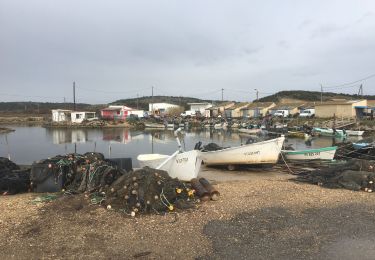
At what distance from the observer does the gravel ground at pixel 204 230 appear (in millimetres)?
5879

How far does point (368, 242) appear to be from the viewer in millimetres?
6270

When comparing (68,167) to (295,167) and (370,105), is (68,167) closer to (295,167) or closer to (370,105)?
(295,167)

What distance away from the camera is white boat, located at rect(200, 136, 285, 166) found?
15.0 meters

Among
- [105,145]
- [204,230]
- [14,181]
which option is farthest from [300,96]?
[204,230]

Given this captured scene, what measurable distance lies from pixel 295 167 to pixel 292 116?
5601cm

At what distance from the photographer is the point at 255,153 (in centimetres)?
1514

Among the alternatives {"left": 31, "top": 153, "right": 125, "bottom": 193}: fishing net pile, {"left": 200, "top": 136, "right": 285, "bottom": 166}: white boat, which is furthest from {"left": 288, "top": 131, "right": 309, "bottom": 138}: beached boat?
{"left": 31, "top": 153, "right": 125, "bottom": 193}: fishing net pile

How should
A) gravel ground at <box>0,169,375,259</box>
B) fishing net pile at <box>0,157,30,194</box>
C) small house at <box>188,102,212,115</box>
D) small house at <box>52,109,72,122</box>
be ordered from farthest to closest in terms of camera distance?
small house at <box>188,102,212,115</box>
small house at <box>52,109,72,122</box>
fishing net pile at <box>0,157,30,194</box>
gravel ground at <box>0,169,375,259</box>

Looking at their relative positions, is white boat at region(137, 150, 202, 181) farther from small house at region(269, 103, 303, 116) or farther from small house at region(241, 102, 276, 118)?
small house at region(241, 102, 276, 118)

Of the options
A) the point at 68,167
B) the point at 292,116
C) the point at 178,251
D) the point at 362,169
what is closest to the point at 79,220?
the point at 178,251

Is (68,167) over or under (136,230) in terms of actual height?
over

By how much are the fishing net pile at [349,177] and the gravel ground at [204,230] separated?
103 centimetres

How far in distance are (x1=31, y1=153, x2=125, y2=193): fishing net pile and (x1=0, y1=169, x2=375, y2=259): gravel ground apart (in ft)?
2.08

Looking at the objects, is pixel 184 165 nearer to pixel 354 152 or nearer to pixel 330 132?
pixel 354 152
